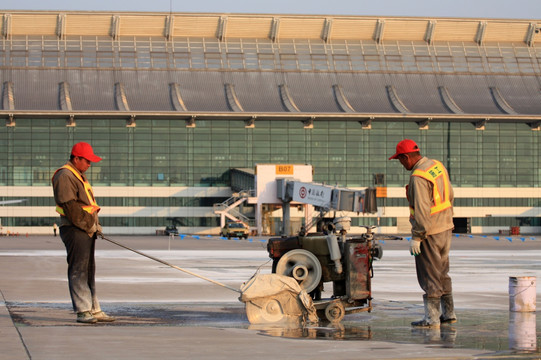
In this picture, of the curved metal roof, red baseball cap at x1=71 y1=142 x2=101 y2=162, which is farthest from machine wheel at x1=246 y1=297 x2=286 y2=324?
the curved metal roof

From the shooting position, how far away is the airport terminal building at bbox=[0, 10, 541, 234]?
100312 millimetres

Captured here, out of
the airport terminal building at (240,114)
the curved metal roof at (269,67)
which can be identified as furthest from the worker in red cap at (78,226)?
the curved metal roof at (269,67)

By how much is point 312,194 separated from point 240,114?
1946 centimetres

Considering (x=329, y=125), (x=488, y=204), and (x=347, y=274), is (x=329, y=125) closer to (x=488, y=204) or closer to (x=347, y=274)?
(x=488, y=204)

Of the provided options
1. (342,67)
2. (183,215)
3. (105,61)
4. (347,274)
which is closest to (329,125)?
(342,67)

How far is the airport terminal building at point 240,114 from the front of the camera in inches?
3949

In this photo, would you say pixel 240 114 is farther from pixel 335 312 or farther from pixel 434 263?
pixel 434 263

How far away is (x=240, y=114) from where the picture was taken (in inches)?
3935

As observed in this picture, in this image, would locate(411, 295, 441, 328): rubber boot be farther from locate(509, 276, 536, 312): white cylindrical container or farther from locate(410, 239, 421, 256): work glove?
locate(509, 276, 536, 312): white cylindrical container

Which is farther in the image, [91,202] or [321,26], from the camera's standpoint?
[321,26]

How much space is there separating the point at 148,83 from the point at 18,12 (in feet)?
58.0

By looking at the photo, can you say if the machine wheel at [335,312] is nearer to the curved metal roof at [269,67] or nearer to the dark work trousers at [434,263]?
the dark work trousers at [434,263]

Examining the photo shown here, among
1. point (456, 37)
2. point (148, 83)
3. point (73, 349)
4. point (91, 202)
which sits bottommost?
point (73, 349)

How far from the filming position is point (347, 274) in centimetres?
1335
